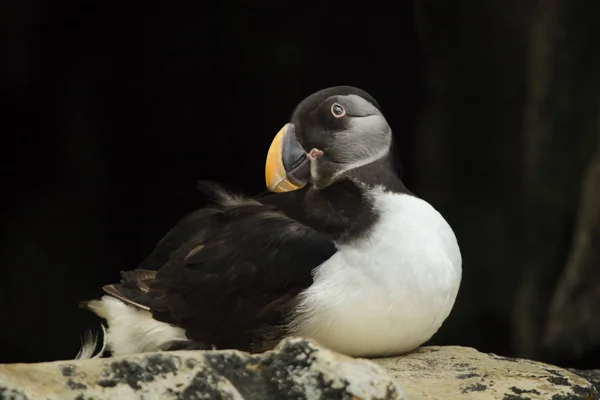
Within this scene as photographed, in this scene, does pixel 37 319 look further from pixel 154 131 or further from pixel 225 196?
pixel 225 196

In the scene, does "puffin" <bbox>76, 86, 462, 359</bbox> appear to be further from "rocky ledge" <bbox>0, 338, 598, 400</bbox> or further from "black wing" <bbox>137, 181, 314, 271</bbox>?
"rocky ledge" <bbox>0, 338, 598, 400</bbox>

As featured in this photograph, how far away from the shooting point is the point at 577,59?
4.61 meters

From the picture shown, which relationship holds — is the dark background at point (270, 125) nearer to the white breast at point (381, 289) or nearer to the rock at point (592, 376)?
the rock at point (592, 376)

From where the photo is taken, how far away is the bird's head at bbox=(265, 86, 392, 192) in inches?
119

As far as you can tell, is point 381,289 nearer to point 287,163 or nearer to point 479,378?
point 479,378

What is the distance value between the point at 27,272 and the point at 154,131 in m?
0.93

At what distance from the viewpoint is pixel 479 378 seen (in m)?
2.79

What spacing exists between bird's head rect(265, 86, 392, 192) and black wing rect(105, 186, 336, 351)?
0.48 ft

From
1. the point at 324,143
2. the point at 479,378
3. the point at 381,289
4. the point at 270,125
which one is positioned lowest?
the point at 479,378

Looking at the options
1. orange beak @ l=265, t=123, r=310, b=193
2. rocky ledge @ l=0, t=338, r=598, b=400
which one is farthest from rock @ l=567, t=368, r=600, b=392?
rocky ledge @ l=0, t=338, r=598, b=400

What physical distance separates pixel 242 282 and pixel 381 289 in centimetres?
40

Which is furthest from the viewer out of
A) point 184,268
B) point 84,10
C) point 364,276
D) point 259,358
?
point 84,10

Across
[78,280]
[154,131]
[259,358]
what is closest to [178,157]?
[154,131]

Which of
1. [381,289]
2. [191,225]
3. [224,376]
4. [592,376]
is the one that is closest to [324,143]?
[381,289]
